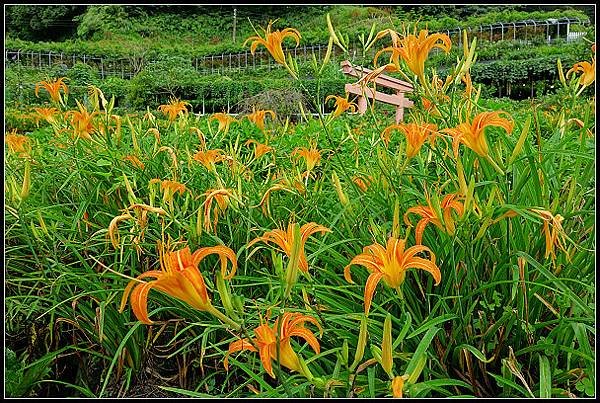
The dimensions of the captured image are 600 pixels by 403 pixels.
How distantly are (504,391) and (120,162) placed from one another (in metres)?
1.25

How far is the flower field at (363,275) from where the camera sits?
90cm

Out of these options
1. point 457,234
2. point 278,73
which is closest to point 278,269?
point 457,234

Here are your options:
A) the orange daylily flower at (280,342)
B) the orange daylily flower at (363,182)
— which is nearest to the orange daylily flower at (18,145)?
the orange daylily flower at (363,182)

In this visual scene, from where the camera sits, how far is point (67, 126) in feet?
6.54

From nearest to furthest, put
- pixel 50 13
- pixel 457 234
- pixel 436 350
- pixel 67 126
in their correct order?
pixel 457 234
pixel 436 350
pixel 67 126
pixel 50 13

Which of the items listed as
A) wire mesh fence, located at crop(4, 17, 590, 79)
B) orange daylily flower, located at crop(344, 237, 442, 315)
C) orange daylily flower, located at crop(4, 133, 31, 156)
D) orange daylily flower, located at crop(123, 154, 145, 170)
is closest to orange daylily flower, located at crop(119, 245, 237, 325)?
orange daylily flower, located at crop(344, 237, 442, 315)

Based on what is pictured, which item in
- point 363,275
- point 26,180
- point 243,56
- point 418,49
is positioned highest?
point 243,56

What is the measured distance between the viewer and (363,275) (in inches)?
49.8

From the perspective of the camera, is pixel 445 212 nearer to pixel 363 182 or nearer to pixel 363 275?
pixel 363 275

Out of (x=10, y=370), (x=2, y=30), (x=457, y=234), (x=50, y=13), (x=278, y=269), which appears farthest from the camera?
(x=50, y=13)

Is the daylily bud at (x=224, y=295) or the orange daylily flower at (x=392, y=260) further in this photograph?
the orange daylily flower at (x=392, y=260)

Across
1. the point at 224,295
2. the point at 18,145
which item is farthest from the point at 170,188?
the point at 18,145

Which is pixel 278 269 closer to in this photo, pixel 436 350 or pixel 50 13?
pixel 436 350

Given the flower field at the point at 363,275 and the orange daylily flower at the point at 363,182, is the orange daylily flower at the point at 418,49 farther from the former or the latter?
the orange daylily flower at the point at 363,182
